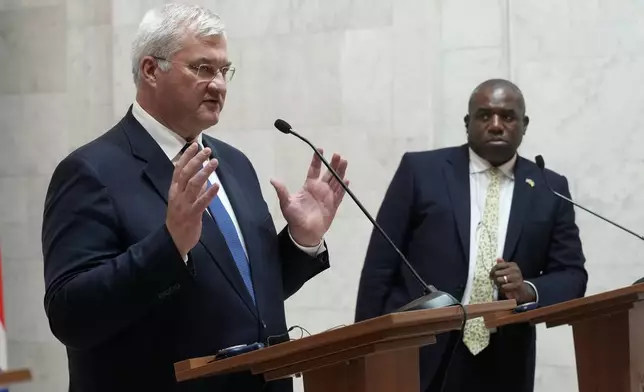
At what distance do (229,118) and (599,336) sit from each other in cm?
305

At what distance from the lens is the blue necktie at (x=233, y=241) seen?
2.44 m

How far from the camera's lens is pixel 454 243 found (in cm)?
397

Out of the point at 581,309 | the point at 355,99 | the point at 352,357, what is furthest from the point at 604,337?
the point at 355,99

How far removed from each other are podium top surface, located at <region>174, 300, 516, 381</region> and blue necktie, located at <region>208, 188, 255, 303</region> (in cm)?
41

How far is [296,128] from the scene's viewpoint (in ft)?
17.6

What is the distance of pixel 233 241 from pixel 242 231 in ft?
0.18

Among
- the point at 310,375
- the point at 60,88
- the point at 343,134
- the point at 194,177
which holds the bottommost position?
the point at 310,375

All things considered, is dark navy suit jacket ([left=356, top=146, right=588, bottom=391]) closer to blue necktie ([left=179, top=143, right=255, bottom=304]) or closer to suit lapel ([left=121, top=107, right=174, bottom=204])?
blue necktie ([left=179, top=143, right=255, bottom=304])

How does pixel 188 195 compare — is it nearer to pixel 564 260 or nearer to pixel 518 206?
pixel 518 206

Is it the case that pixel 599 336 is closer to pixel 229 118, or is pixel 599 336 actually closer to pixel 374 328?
pixel 374 328

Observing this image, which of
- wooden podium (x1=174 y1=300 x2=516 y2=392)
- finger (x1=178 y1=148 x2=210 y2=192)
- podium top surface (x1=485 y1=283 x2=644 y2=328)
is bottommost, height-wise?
wooden podium (x1=174 y1=300 x2=516 y2=392)

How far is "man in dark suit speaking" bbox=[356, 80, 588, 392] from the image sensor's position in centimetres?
385

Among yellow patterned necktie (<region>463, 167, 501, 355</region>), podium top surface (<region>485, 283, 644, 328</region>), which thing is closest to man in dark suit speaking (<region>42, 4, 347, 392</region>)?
podium top surface (<region>485, 283, 644, 328</region>)

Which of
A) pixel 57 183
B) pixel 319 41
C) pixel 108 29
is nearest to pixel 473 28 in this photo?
pixel 319 41
